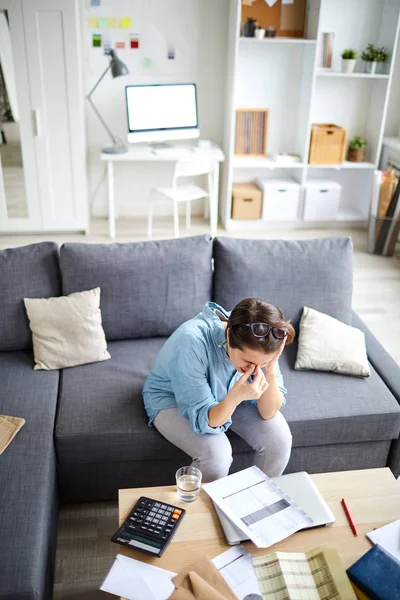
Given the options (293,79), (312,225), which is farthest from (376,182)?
(293,79)

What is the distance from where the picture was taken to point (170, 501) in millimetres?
1717

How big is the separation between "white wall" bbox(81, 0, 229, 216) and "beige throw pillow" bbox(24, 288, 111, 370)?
A: 2842 mm

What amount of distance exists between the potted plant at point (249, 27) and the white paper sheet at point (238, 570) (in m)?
3.96

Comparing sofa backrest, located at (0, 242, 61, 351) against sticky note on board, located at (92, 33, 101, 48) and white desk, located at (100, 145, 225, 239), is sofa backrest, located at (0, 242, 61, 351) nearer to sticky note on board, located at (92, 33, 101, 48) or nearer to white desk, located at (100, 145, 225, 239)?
white desk, located at (100, 145, 225, 239)

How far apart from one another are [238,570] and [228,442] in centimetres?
52

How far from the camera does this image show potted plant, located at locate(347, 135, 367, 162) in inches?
194

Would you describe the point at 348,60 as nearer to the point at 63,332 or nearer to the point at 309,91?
the point at 309,91

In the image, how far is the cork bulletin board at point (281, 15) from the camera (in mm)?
4516

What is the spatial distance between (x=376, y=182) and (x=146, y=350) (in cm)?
283

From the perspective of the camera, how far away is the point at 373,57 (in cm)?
457

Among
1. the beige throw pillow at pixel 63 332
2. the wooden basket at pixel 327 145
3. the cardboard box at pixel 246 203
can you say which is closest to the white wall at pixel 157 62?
the cardboard box at pixel 246 203

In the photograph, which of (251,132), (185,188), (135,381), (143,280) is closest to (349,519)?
(135,381)

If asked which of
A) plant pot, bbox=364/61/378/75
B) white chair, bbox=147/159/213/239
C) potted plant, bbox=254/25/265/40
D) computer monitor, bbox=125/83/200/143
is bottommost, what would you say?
white chair, bbox=147/159/213/239

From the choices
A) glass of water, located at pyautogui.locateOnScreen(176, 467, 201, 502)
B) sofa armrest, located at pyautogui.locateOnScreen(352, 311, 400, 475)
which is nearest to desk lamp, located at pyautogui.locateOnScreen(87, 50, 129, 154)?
sofa armrest, located at pyautogui.locateOnScreen(352, 311, 400, 475)
